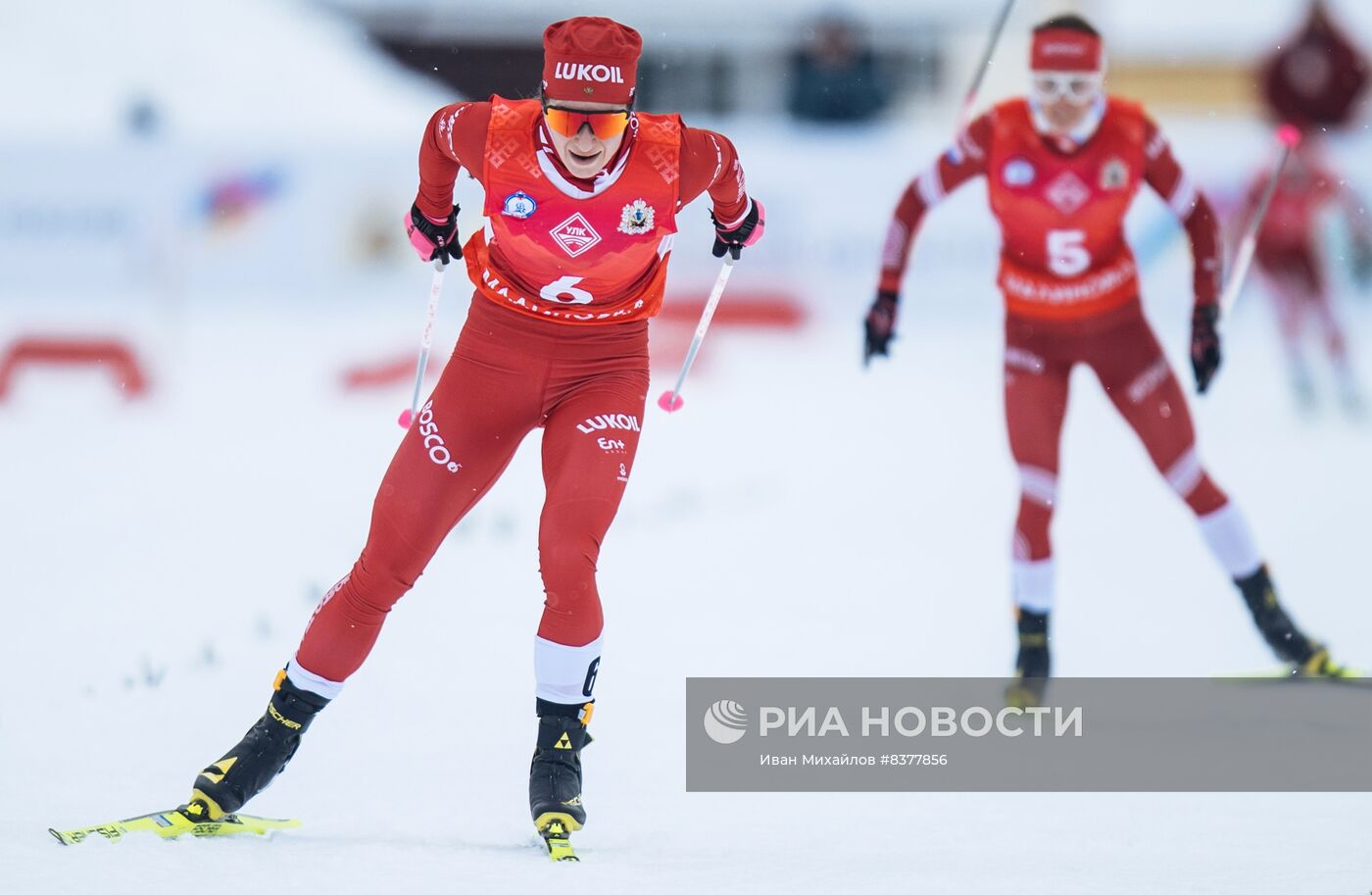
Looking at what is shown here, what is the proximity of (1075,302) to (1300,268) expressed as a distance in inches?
262

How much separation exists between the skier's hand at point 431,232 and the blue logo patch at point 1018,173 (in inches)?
82.4

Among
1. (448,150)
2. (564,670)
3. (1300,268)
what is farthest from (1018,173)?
(1300,268)

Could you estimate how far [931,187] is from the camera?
5961 mm

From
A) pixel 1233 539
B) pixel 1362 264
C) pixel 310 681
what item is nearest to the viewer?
pixel 310 681

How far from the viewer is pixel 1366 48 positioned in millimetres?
16359

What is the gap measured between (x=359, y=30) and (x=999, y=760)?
14.9 m

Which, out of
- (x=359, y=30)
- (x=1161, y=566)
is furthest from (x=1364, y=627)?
(x=359, y=30)

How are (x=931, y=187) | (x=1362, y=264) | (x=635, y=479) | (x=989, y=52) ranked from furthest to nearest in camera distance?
(x=1362, y=264)
(x=635, y=479)
(x=989, y=52)
(x=931, y=187)

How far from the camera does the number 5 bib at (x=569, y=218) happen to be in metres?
4.19

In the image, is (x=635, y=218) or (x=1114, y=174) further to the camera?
(x=1114, y=174)

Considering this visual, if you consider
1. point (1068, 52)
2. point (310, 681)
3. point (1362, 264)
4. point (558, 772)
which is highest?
point (1362, 264)

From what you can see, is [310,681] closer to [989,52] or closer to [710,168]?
[710,168]

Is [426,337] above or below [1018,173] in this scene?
below

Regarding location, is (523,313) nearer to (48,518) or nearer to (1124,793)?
(1124,793)
